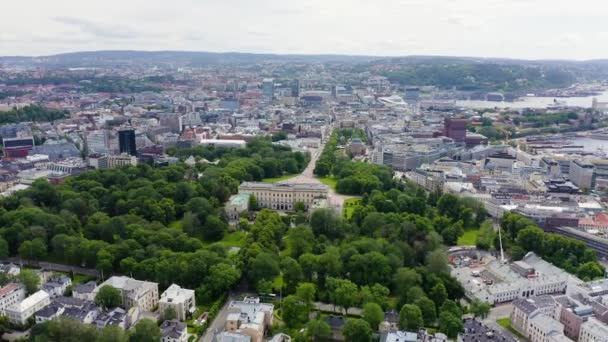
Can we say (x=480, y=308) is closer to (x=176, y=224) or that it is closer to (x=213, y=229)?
(x=213, y=229)

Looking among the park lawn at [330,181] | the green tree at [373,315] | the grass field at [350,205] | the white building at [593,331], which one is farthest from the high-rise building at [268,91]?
the white building at [593,331]

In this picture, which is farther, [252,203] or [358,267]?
[252,203]

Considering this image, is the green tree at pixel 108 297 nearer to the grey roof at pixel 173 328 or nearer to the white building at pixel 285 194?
the grey roof at pixel 173 328

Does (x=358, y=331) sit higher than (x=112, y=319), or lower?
higher

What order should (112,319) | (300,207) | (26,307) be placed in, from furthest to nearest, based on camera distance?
(300,207)
(26,307)
(112,319)

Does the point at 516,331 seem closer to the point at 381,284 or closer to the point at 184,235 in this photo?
the point at 381,284

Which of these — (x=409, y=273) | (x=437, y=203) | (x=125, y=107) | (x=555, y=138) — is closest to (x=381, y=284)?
(x=409, y=273)

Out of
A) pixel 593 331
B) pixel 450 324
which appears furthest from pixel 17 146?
pixel 593 331
